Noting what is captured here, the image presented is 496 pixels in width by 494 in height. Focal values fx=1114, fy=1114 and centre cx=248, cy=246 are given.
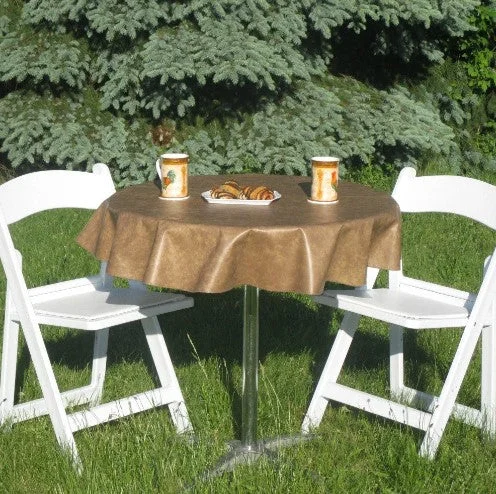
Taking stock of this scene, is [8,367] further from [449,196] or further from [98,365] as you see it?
[449,196]

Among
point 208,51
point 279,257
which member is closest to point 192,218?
point 279,257

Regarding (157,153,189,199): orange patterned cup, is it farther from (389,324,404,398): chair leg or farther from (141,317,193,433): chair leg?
(389,324,404,398): chair leg

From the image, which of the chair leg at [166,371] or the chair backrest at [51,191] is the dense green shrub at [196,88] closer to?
the chair backrest at [51,191]

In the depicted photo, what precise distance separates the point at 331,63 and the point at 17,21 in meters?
2.76

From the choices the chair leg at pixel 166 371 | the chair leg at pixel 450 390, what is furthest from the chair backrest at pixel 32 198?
the chair leg at pixel 450 390

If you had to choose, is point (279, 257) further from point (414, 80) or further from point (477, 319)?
point (414, 80)

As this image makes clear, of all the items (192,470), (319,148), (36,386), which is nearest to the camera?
(192,470)

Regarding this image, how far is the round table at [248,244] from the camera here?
3.70 meters

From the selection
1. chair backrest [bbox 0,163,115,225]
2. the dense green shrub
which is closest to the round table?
chair backrest [bbox 0,163,115,225]

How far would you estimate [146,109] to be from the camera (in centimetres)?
833

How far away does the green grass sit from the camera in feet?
12.8

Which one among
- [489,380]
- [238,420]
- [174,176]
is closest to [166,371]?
[238,420]

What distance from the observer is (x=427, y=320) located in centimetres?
420

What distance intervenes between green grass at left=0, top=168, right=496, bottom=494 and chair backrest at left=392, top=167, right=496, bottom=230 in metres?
0.83
